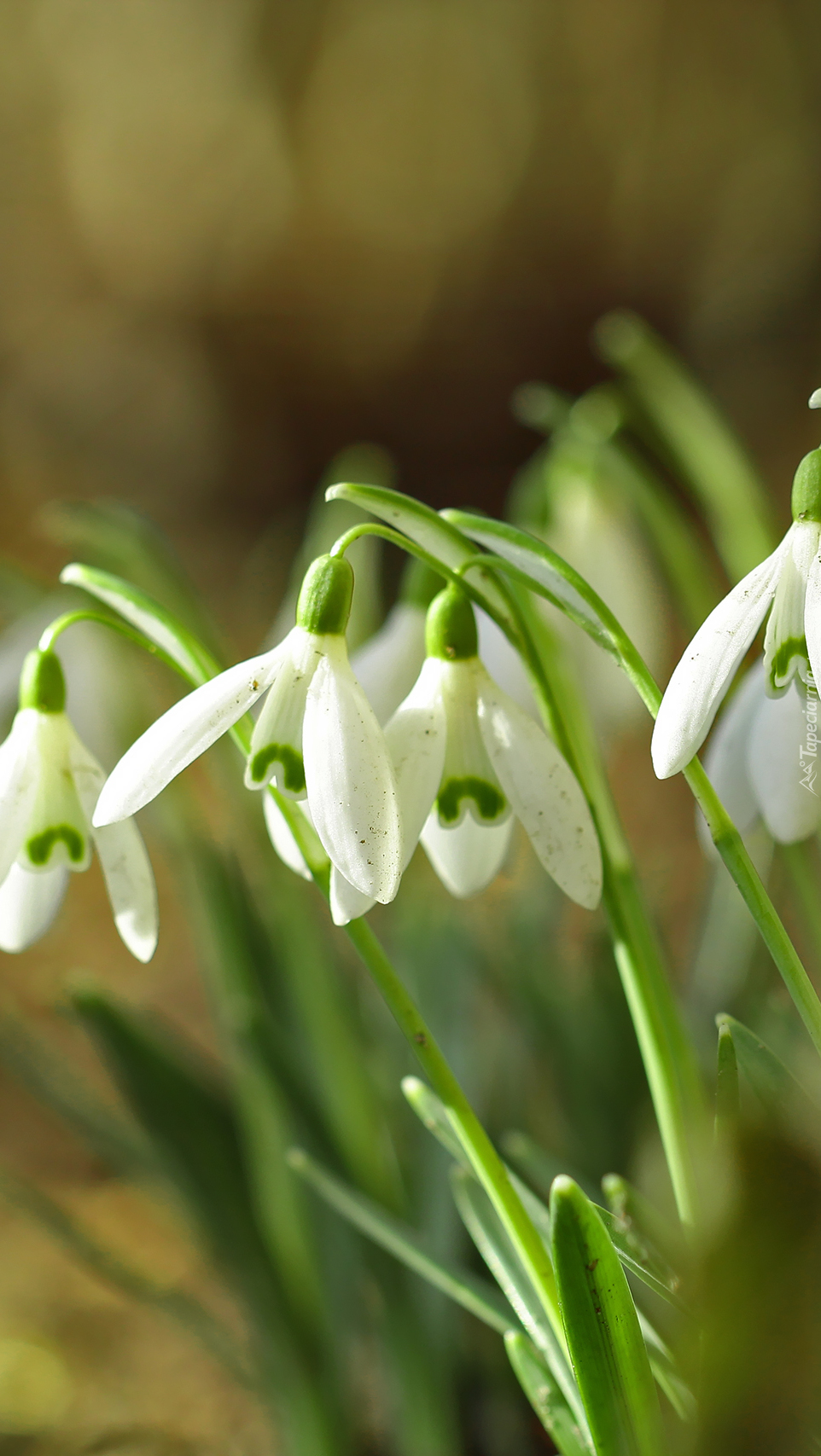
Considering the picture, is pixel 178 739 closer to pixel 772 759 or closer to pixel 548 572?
pixel 548 572

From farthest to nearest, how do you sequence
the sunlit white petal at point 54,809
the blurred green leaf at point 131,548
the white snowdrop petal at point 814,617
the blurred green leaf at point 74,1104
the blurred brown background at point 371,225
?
the blurred brown background at point 371,225 → the blurred green leaf at point 74,1104 → the blurred green leaf at point 131,548 → the sunlit white petal at point 54,809 → the white snowdrop petal at point 814,617

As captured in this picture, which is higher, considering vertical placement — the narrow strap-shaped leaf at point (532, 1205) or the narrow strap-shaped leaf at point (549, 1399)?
the narrow strap-shaped leaf at point (532, 1205)

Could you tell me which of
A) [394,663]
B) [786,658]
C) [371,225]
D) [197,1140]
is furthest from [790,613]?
[371,225]

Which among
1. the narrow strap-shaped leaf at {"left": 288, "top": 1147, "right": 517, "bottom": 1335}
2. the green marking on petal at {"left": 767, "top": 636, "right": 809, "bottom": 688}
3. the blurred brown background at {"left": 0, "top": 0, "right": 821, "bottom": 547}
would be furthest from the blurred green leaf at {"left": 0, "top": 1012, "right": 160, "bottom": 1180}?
the blurred brown background at {"left": 0, "top": 0, "right": 821, "bottom": 547}

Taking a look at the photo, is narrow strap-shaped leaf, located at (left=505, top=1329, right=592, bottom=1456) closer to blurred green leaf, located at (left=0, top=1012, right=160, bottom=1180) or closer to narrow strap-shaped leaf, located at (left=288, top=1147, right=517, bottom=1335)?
narrow strap-shaped leaf, located at (left=288, top=1147, right=517, bottom=1335)

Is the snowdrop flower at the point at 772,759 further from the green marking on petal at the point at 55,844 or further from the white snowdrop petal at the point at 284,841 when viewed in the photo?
the green marking on petal at the point at 55,844

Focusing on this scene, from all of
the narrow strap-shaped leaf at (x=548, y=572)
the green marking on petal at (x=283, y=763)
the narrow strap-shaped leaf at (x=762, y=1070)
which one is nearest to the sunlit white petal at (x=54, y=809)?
the green marking on petal at (x=283, y=763)

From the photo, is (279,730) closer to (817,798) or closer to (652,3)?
(817,798)
